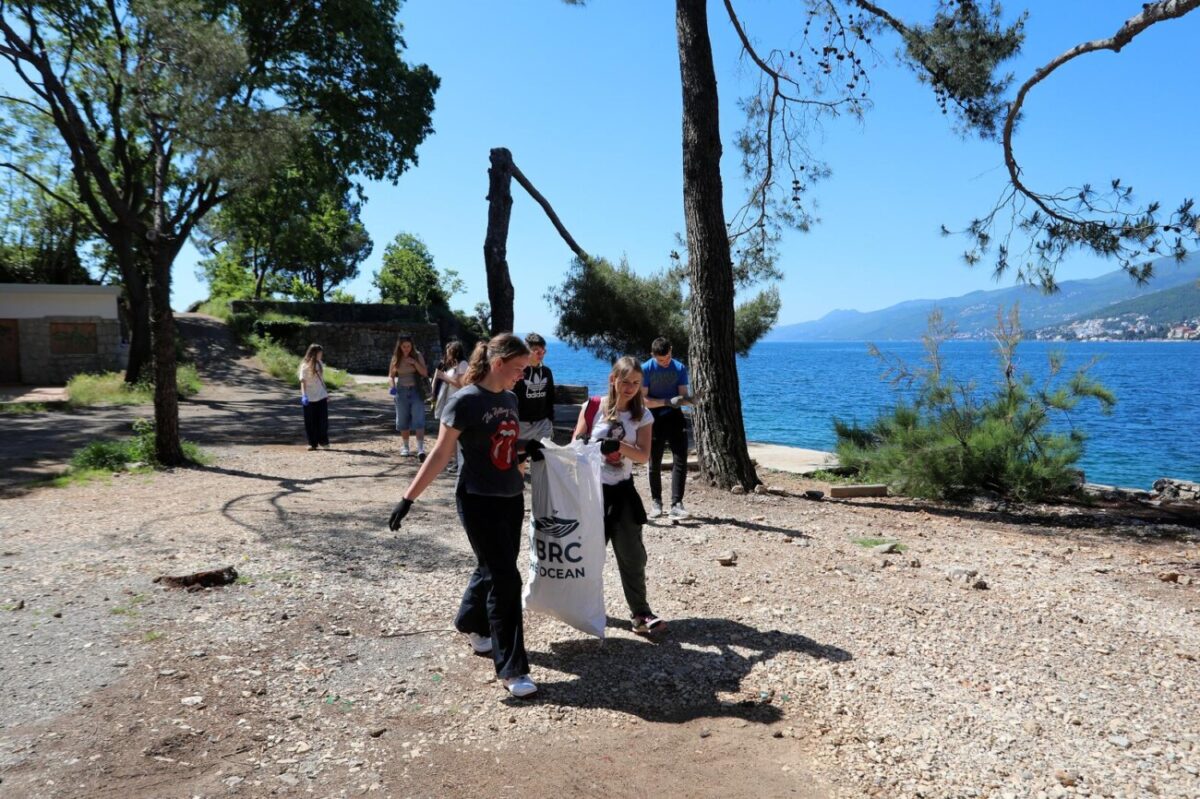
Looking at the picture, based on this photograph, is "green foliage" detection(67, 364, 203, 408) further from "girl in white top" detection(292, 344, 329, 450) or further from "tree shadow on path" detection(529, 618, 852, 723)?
"tree shadow on path" detection(529, 618, 852, 723)

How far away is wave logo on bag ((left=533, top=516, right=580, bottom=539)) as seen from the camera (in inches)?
181

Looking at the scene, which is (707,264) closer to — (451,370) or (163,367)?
(451,370)

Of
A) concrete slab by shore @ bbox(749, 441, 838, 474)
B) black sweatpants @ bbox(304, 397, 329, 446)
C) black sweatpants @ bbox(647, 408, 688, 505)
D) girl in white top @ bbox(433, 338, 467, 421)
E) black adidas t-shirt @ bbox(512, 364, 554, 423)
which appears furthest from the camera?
concrete slab by shore @ bbox(749, 441, 838, 474)

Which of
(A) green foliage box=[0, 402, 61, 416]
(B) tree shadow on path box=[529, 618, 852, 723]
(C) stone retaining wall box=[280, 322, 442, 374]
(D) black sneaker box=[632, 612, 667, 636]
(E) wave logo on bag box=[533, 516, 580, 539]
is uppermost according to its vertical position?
(C) stone retaining wall box=[280, 322, 442, 374]

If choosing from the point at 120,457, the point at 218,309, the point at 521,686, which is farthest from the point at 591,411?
the point at 218,309

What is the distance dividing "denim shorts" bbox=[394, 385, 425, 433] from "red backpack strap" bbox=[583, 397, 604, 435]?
22.2ft

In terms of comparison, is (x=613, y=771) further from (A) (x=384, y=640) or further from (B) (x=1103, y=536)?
(B) (x=1103, y=536)

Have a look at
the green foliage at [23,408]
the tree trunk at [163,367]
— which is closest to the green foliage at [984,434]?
the tree trunk at [163,367]

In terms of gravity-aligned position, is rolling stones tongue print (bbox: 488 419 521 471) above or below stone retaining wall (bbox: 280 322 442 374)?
below

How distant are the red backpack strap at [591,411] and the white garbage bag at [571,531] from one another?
76 cm

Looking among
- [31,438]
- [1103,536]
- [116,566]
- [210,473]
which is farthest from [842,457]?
[31,438]

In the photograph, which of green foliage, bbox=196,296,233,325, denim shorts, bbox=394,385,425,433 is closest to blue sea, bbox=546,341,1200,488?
denim shorts, bbox=394,385,425,433

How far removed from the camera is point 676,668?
4.51m

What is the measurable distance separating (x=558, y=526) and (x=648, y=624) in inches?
33.3
